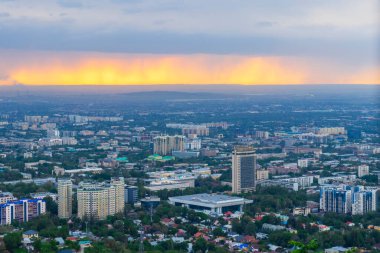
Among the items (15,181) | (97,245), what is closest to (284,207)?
(97,245)

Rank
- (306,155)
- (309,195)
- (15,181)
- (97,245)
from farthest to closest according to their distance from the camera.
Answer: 1. (306,155)
2. (15,181)
3. (309,195)
4. (97,245)

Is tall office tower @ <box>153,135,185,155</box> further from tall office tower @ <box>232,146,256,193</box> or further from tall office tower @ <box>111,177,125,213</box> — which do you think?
tall office tower @ <box>111,177,125,213</box>

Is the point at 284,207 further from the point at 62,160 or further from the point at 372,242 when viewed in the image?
the point at 62,160

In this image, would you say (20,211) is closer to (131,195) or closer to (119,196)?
(119,196)

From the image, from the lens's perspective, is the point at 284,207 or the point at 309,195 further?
the point at 309,195

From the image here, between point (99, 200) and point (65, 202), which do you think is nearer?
point (99, 200)

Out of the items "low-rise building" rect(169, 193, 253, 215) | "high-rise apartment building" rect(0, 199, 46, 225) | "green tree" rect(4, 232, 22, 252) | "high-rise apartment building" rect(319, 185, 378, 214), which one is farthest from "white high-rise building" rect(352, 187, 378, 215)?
"green tree" rect(4, 232, 22, 252)

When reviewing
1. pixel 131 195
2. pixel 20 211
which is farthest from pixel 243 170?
pixel 20 211
